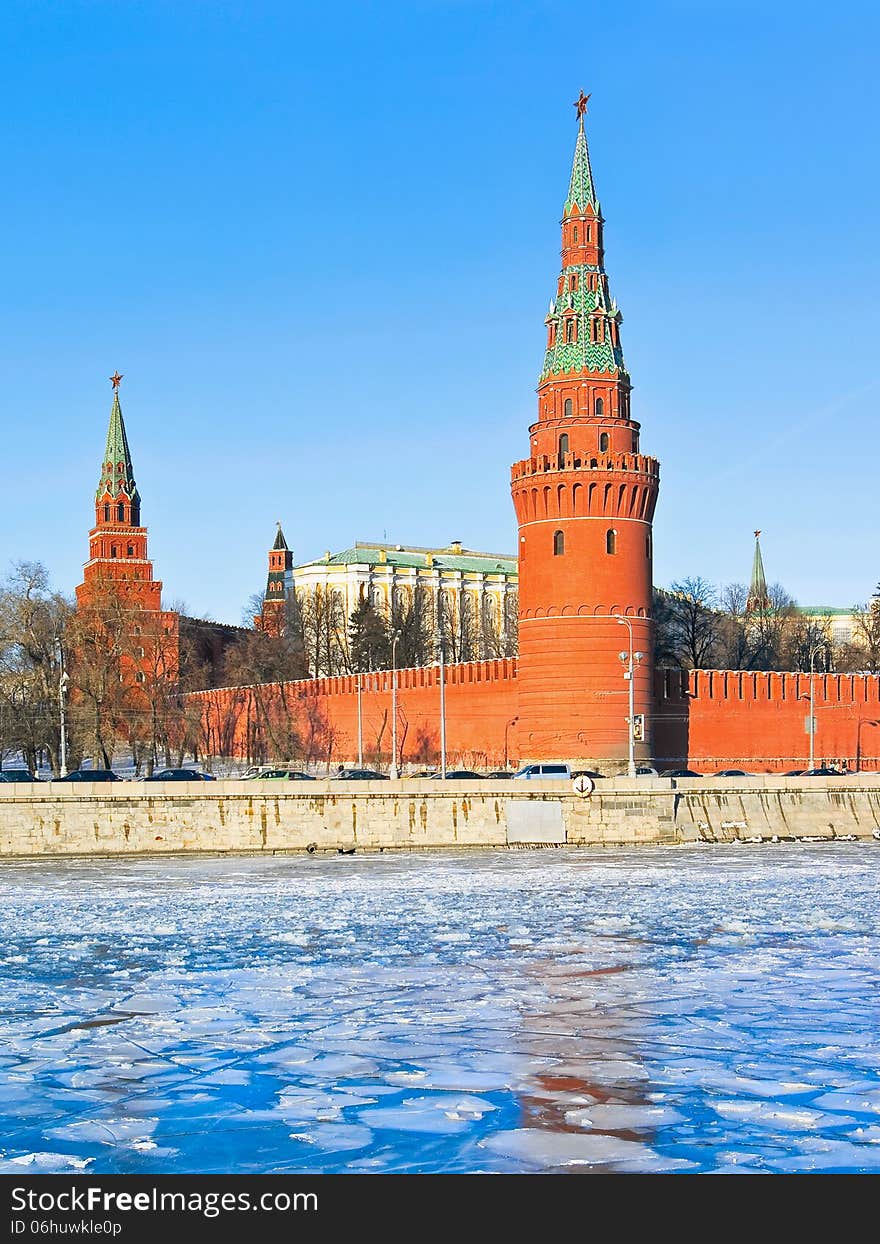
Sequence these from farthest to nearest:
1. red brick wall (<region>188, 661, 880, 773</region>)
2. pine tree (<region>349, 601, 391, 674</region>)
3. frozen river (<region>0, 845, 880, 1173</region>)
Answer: pine tree (<region>349, 601, 391, 674</region>) → red brick wall (<region>188, 661, 880, 773</region>) → frozen river (<region>0, 845, 880, 1173</region>)

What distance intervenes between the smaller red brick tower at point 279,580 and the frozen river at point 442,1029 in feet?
241

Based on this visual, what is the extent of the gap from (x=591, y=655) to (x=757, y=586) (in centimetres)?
6935

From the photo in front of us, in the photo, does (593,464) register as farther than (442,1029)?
Yes

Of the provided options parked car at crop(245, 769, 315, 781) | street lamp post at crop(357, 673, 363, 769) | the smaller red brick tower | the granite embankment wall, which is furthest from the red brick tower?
the smaller red brick tower

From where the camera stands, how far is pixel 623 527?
51.9m

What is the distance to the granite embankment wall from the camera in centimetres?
3456

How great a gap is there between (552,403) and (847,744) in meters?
18.0

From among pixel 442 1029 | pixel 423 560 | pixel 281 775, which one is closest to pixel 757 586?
pixel 423 560

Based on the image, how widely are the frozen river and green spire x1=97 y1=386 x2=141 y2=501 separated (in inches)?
2515

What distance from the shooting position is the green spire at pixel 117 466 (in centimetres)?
8800

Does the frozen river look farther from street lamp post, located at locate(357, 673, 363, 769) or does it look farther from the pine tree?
the pine tree

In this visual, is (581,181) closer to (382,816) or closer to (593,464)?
(593,464)

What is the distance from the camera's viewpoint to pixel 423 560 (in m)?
125

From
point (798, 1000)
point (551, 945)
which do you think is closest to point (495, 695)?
point (551, 945)
